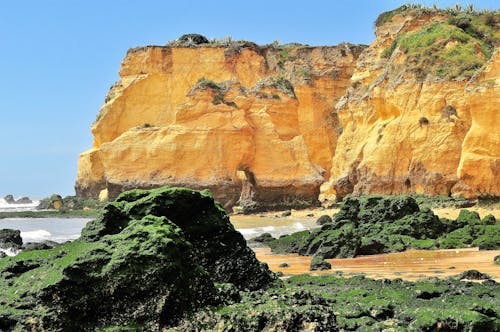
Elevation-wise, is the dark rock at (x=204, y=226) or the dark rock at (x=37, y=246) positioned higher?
the dark rock at (x=204, y=226)

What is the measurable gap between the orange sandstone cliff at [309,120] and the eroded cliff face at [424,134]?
0.20 ft

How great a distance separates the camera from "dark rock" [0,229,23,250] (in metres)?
19.4

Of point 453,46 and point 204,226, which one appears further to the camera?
point 453,46

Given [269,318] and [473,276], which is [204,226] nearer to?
[269,318]

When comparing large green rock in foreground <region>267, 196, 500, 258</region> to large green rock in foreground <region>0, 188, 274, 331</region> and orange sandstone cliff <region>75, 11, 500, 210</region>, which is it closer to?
orange sandstone cliff <region>75, 11, 500, 210</region>

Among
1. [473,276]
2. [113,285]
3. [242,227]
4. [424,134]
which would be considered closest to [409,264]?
[473,276]

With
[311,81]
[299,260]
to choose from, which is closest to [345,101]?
[311,81]

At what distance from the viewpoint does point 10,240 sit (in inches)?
787

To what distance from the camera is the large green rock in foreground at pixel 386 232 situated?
16359mm

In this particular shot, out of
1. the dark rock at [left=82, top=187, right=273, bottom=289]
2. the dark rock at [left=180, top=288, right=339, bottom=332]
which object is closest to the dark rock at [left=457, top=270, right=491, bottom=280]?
the dark rock at [left=82, top=187, right=273, bottom=289]

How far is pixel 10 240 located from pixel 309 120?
38.4 meters

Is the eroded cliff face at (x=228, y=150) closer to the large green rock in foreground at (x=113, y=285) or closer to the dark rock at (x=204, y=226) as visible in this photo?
the dark rock at (x=204, y=226)

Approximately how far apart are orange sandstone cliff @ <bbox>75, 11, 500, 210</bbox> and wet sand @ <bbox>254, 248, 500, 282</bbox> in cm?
1063

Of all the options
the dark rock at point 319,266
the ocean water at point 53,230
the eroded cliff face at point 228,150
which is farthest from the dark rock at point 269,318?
the eroded cliff face at point 228,150
